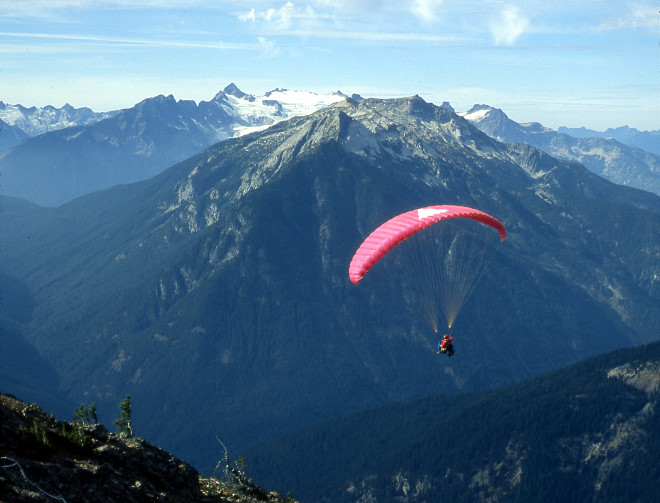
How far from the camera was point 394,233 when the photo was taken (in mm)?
70125

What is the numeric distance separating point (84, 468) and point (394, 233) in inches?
1808

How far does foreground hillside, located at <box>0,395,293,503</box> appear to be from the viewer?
28.2m

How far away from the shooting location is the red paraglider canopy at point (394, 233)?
6764cm

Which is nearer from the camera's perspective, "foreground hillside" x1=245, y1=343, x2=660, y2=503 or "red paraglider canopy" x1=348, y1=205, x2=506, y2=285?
"red paraglider canopy" x1=348, y1=205, x2=506, y2=285

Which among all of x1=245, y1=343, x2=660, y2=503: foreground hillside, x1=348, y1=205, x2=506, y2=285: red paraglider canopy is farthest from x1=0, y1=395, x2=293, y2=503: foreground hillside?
x1=245, y1=343, x2=660, y2=503: foreground hillside

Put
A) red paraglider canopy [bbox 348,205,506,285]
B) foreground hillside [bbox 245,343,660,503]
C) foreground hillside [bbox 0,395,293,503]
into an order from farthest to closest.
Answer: foreground hillside [bbox 245,343,660,503]
red paraglider canopy [bbox 348,205,506,285]
foreground hillside [bbox 0,395,293,503]

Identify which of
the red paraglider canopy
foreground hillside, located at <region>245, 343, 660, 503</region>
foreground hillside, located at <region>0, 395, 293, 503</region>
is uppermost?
the red paraglider canopy

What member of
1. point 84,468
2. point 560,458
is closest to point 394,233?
point 84,468

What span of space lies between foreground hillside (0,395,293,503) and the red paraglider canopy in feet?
104

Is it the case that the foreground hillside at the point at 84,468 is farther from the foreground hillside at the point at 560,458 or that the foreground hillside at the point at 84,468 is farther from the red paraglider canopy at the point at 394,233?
the foreground hillside at the point at 560,458

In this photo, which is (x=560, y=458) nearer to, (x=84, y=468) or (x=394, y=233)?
(x=394, y=233)

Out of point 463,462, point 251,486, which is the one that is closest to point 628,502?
point 463,462

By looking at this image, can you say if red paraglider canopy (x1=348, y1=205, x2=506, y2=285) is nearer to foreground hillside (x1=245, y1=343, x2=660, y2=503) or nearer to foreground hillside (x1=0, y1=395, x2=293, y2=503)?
foreground hillside (x1=0, y1=395, x2=293, y2=503)

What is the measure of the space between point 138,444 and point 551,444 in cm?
17819
